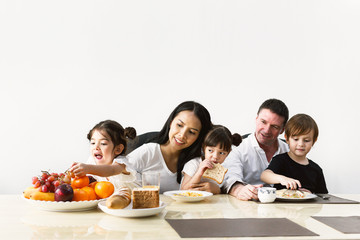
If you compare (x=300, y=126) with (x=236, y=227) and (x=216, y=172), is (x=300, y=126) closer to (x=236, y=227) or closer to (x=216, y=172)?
(x=216, y=172)

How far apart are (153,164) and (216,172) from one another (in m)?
0.47

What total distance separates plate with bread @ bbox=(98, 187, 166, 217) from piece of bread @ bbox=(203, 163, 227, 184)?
2.19 feet

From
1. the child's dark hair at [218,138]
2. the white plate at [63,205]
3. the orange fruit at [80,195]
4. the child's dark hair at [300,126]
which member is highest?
the child's dark hair at [300,126]

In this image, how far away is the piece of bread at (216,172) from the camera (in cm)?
210

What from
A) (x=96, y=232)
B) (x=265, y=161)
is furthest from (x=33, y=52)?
(x=96, y=232)

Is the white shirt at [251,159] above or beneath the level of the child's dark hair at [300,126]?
beneath

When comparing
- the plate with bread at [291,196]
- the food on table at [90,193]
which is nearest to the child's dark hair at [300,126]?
the plate with bread at [291,196]

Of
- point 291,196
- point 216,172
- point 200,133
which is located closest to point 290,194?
point 291,196

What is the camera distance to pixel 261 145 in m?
2.91

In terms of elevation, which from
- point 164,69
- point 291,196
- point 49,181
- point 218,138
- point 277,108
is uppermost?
point 164,69

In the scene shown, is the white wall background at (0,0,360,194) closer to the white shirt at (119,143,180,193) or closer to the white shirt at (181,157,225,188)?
the white shirt at (119,143,180,193)

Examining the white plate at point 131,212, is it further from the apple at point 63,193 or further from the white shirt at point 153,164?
the white shirt at point 153,164

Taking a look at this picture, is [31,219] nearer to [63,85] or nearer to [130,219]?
[130,219]

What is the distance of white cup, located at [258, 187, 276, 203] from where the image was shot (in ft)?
5.88
